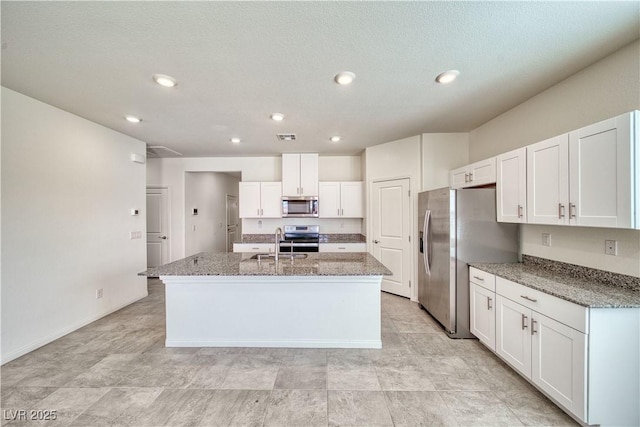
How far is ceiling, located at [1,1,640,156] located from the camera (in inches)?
56.1

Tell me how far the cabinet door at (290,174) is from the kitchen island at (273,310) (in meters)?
2.36

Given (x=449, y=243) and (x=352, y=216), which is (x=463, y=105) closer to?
(x=449, y=243)

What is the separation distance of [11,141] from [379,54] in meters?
3.41

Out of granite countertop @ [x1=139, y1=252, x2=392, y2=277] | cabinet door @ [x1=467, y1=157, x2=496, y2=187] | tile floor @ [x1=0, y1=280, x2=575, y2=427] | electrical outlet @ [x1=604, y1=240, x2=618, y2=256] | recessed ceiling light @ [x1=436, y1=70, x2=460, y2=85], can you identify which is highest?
recessed ceiling light @ [x1=436, y1=70, x2=460, y2=85]

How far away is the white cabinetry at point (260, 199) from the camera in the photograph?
4.79 meters

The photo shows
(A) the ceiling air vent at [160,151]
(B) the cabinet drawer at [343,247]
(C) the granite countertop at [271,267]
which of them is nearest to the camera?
(C) the granite countertop at [271,267]

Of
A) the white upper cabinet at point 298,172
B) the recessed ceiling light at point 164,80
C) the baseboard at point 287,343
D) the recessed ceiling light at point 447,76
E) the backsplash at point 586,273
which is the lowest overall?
the baseboard at point 287,343

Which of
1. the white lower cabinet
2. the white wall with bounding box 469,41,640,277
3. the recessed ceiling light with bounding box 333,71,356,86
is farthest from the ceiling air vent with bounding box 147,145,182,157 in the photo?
the white lower cabinet

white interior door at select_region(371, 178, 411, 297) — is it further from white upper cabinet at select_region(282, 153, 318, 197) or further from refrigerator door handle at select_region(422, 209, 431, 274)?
white upper cabinet at select_region(282, 153, 318, 197)

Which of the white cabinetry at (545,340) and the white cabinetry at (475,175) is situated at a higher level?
the white cabinetry at (475,175)

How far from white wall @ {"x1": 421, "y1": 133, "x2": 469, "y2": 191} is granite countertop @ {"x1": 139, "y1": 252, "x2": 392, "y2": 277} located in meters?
1.70

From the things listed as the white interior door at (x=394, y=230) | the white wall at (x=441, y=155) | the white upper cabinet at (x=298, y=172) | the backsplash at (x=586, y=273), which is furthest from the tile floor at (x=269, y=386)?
the white upper cabinet at (x=298, y=172)

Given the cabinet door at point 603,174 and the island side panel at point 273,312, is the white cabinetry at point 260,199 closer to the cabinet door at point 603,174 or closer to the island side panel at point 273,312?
the island side panel at point 273,312

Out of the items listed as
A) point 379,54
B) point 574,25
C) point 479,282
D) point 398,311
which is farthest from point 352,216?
point 574,25
